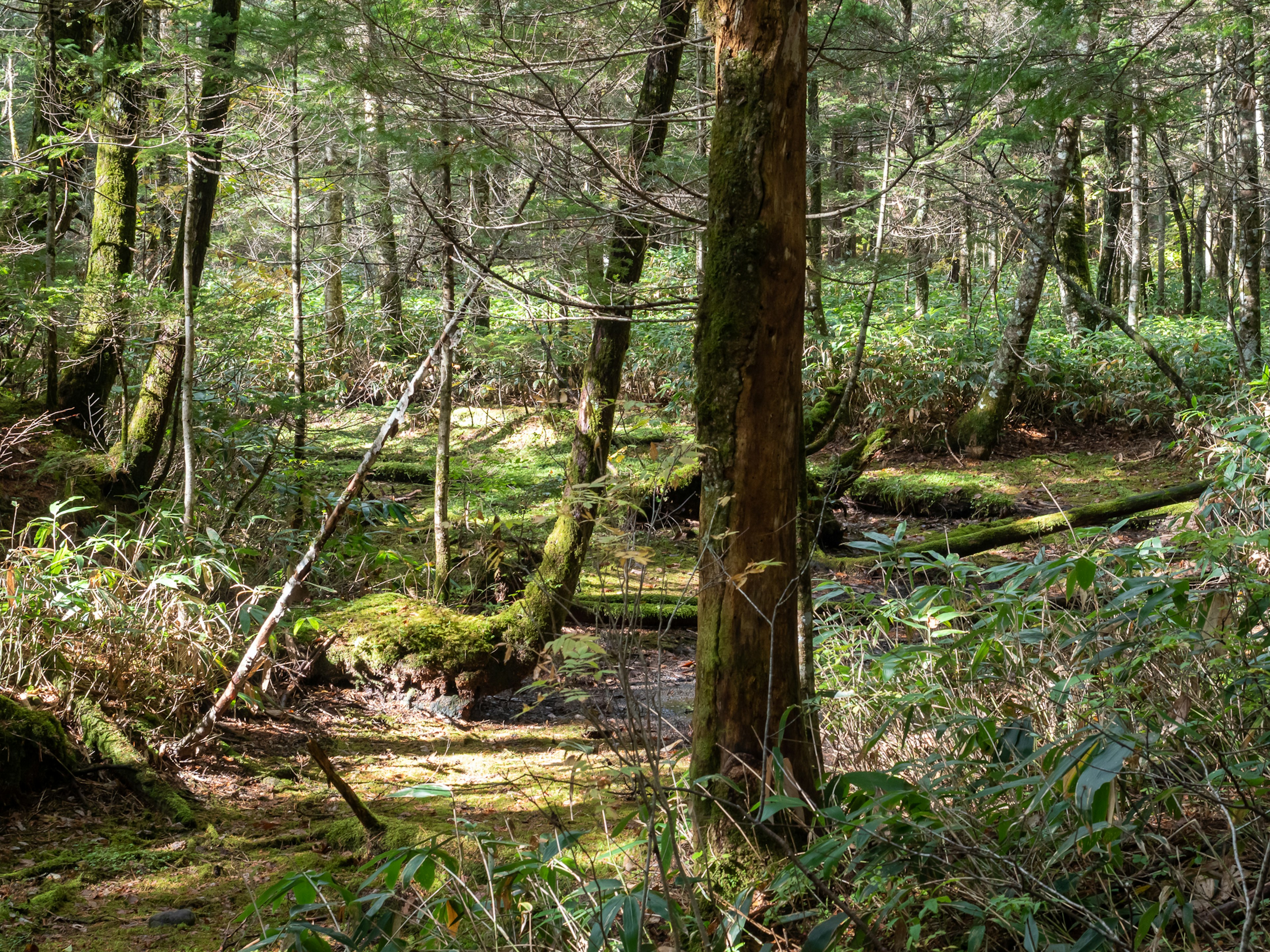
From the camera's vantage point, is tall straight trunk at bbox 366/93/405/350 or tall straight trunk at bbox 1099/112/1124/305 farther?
tall straight trunk at bbox 1099/112/1124/305

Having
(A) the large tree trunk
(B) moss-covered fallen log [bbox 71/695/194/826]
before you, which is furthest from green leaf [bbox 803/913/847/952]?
(A) the large tree trunk

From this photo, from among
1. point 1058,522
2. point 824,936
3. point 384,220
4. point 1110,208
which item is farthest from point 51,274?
point 1110,208

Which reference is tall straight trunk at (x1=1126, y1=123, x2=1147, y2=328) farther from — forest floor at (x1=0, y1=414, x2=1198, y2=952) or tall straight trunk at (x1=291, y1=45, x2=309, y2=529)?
tall straight trunk at (x1=291, y1=45, x2=309, y2=529)

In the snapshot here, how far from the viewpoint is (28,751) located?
141 inches

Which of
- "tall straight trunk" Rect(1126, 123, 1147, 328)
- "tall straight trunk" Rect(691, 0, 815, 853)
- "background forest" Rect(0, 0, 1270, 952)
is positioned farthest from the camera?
"tall straight trunk" Rect(1126, 123, 1147, 328)

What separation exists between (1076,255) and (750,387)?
1506 cm

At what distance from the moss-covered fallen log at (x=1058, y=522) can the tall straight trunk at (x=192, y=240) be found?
5.44 metres

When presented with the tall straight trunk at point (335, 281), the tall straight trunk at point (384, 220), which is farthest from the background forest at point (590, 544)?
the tall straight trunk at point (335, 281)

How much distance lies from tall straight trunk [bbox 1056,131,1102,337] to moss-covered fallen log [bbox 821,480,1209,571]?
742 centimetres

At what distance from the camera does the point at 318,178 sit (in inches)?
272

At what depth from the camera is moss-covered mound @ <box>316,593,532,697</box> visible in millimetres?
5594

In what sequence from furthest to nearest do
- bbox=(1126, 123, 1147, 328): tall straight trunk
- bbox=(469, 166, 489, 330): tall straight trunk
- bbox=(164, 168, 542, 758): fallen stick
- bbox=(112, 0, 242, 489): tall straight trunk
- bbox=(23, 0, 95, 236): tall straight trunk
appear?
bbox=(1126, 123, 1147, 328): tall straight trunk
bbox=(23, 0, 95, 236): tall straight trunk
bbox=(112, 0, 242, 489): tall straight trunk
bbox=(469, 166, 489, 330): tall straight trunk
bbox=(164, 168, 542, 758): fallen stick

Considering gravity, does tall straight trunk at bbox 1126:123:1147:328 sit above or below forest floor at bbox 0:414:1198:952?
above

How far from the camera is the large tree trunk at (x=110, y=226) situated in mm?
6113
